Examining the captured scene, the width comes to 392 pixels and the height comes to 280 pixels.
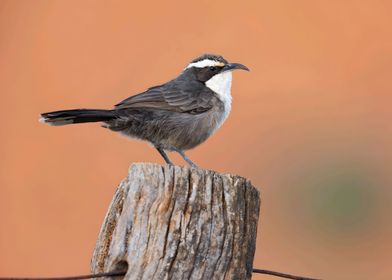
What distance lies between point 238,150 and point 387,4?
6083 mm

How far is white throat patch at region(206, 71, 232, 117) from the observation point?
24.3 feet

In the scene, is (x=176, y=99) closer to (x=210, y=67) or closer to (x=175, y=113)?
(x=175, y=113)

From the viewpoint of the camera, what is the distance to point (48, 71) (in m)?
16.3

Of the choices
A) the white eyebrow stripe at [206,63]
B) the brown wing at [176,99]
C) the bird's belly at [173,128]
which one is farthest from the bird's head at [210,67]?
the bird's belly at [173,128]

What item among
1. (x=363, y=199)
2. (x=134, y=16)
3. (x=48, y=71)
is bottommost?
(x=363, y=199)

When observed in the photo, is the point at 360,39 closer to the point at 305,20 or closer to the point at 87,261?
the point at 305,20

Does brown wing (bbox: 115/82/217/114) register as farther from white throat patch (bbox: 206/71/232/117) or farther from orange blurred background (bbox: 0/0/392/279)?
orange blurred background (bbox: 0/0/392/279)

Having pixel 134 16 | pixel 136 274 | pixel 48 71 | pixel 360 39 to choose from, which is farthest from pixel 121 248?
pixel 360 39

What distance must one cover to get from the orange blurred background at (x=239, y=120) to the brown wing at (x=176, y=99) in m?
4.96

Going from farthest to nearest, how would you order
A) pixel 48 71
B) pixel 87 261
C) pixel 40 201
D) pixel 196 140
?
pixel 48 71 < pixel 40 201 < pixel 87 261 < pixel 196 140

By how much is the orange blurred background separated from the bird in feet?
15.7

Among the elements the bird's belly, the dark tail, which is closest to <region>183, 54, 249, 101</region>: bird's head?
the bird's belly

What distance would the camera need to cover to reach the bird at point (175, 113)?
669 cm

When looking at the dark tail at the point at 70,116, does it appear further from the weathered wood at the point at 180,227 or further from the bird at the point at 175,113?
the weathered wood at the point at 180,227
